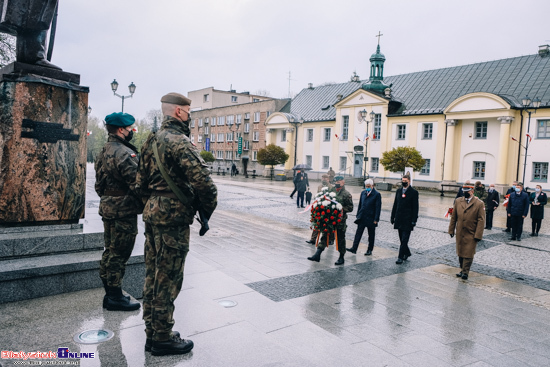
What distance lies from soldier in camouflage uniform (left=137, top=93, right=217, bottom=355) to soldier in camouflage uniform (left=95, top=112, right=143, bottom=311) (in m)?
0.95

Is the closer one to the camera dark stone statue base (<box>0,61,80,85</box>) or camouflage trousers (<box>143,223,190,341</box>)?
camouflage trousers (<box>143,223,190,341</box>)

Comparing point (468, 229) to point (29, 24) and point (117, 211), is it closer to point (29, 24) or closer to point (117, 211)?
point (117, 211)

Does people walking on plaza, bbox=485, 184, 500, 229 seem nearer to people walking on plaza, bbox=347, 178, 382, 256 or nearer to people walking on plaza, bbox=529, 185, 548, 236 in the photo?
people walking on plaza, bbox=529, 185, 548, 236

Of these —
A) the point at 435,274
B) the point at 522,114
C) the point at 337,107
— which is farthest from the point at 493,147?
the point at 435,274

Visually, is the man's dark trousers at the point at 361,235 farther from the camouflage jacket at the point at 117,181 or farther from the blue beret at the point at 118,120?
the blue beret at the point at 118,120

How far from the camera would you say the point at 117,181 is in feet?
14.6

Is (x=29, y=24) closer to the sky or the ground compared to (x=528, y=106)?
closer to the ground

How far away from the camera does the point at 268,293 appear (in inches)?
241

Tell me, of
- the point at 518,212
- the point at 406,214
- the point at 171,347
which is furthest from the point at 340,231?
the point at 518,212

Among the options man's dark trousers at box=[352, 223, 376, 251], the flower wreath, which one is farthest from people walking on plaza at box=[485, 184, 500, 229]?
the flower wreath

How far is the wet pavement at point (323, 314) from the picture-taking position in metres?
3.65

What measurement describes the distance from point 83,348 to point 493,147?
35320mm

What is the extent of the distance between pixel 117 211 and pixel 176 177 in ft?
4.33

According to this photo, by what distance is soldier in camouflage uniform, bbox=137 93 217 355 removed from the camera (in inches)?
131
